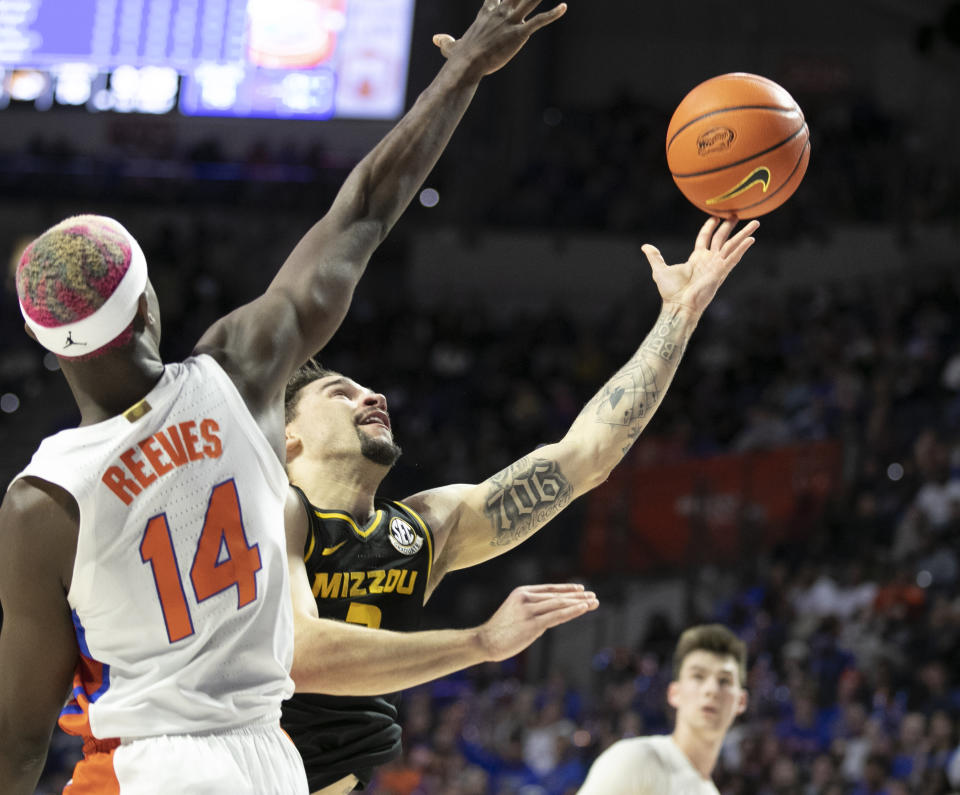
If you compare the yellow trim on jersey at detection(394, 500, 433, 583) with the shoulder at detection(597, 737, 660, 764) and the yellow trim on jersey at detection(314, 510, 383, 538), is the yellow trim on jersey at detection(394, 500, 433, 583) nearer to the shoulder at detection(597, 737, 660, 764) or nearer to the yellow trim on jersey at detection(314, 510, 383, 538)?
the yellow trim on jersey at detection(314, 510, 383, 538)

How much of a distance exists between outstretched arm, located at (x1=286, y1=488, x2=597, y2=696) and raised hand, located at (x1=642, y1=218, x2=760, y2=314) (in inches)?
55.9

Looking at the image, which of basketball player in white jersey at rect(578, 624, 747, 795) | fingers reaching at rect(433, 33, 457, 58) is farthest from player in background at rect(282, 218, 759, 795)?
fingers reaching at rect(433, 33, 457, 58)

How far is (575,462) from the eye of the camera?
3.95 meters

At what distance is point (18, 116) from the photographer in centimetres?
1788

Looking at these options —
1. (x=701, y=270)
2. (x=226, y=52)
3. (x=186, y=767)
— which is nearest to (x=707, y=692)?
(x=701, y=270)

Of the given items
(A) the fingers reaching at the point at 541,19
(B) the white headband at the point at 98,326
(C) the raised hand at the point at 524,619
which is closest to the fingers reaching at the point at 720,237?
(A) the fingers reaching at the point at 541,19

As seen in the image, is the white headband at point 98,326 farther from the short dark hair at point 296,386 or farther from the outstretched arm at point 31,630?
the short dark hair at point 296,386

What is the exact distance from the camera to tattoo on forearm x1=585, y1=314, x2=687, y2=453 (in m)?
3.96

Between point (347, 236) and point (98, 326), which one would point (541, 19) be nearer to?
point (347, 236)

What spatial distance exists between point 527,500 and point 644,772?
117 centimetres

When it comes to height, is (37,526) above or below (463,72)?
below

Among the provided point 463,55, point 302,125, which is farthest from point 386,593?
point 302,125

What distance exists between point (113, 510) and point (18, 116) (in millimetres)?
17364

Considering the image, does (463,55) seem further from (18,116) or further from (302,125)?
(18,116)
